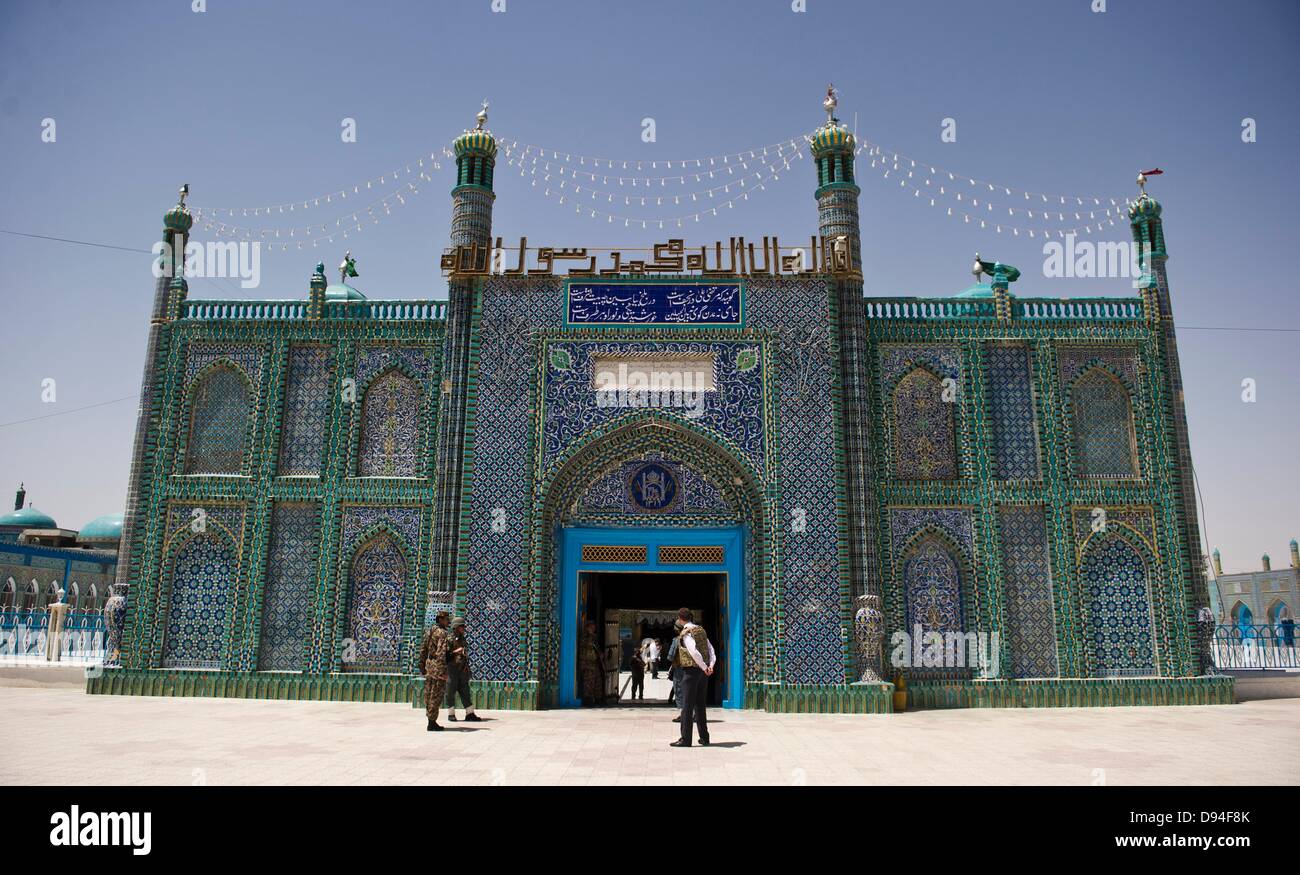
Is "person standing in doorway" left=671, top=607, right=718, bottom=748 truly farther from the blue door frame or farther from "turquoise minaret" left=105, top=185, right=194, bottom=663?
"turquoise minaret" left=105, top=185, right=194, bottom=663

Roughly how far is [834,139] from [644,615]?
15863 mm

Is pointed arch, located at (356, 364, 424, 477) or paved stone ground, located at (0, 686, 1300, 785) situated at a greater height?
pointed arch, located at (356, 364, 424, 477)

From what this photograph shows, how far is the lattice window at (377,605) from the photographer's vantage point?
54.2ft

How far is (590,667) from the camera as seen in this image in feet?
52.2

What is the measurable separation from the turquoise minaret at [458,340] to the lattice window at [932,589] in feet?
29.6

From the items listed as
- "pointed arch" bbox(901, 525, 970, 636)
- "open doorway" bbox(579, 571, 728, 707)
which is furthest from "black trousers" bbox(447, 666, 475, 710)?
"pointed arch" bbox(901, 525, 970, 636)

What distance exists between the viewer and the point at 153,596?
16906 millimetres

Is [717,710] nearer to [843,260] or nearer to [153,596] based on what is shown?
[843,260]

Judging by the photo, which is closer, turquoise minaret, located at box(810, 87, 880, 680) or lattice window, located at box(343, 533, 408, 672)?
turquoise minaret, located at box(810, 87, 880, 680)

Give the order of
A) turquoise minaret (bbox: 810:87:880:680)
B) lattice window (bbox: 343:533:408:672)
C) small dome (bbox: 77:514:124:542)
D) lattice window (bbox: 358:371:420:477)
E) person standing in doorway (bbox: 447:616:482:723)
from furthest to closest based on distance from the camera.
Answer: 1. small dome (bbox: 77:514:124:542)
2. lattice window (bbox: 358:371:420:477)
3. lattice window (bbox: 343:533:408:672)
4. turquoise minaret (bbox: 810:87:880:680)
5. person standing in doorway (bbox: 447:616:482:723)

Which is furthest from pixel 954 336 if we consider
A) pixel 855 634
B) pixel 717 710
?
pixel 717 710

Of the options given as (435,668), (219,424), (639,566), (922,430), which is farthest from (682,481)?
(219,424)

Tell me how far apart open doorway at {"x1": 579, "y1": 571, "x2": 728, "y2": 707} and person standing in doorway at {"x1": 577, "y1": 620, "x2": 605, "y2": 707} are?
329 mm

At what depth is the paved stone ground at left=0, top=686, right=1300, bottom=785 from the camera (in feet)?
26.3
